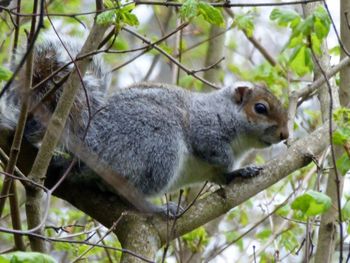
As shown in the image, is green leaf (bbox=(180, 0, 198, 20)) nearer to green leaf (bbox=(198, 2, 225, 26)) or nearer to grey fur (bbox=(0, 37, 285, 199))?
green leaf (bbox=(198, 2, 225, 26))

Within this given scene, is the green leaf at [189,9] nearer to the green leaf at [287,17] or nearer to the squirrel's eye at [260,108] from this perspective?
the green leaf at [287,17]

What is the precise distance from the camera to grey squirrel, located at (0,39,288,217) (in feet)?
11.1

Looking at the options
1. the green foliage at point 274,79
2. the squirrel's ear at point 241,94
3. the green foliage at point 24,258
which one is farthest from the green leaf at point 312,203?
the green foliage at point 274,79

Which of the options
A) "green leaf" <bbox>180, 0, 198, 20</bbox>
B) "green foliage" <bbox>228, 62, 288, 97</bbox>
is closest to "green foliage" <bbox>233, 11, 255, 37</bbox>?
"green foliage" <bbox>228, 62, 288, 97</bbox>

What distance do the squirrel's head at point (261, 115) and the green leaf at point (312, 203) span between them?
1359mm

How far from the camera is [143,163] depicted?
11.5 ft

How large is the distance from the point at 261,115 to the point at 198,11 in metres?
1.35

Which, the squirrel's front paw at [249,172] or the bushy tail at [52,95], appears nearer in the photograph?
the squirrel's front paw at [249,172]

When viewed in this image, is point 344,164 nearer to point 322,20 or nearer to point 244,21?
point 322,20

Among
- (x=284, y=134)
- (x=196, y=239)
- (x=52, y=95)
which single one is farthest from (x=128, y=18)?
(x=196, y=239)

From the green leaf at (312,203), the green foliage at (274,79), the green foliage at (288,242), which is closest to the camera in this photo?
the green leaf at (312,203)

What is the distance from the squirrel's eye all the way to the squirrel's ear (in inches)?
3.3

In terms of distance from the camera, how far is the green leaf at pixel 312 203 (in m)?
2.40

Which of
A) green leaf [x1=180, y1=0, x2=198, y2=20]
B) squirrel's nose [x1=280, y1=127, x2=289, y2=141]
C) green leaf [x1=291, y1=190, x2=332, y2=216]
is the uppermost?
squirrel's nose [x1=280, y1=127, x2=289, y2=141]
